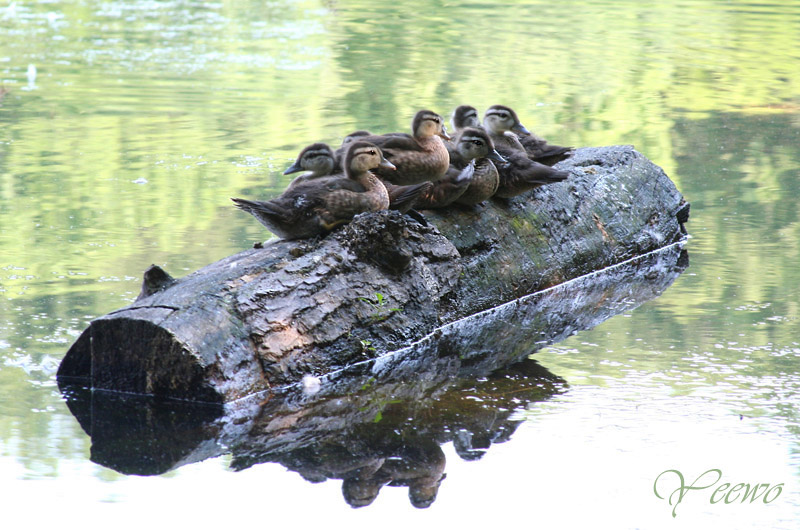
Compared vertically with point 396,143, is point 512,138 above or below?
below

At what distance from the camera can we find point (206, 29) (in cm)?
2056

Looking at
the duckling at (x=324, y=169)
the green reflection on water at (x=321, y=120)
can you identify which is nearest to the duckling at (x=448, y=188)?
the duckling at (x=324, y=169)

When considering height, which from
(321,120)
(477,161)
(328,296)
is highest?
(477,161)

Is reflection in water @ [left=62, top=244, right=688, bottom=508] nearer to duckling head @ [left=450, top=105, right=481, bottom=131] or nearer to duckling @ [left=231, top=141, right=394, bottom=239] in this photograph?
duckling @ [left=231, top=141, right=394, bottom=239]

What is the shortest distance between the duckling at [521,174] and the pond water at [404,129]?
1.01m

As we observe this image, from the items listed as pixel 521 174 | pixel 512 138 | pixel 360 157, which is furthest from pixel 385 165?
pixel 512 138

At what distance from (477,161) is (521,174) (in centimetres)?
33

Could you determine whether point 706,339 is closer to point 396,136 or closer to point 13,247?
point 396,136

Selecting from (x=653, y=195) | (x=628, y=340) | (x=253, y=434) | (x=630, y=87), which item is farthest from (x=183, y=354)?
(x=630, y=87)

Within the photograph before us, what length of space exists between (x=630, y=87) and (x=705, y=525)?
1246 cm

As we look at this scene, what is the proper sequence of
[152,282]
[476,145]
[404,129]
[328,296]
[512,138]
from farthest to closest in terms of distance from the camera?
1. [404,129]
2. [512,138]
3. [476,145]
4. [328,296]
5. [152,282]

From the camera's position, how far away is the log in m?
5.21

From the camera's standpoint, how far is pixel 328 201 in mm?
5941

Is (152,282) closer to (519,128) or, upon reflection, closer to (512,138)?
(512,138)
